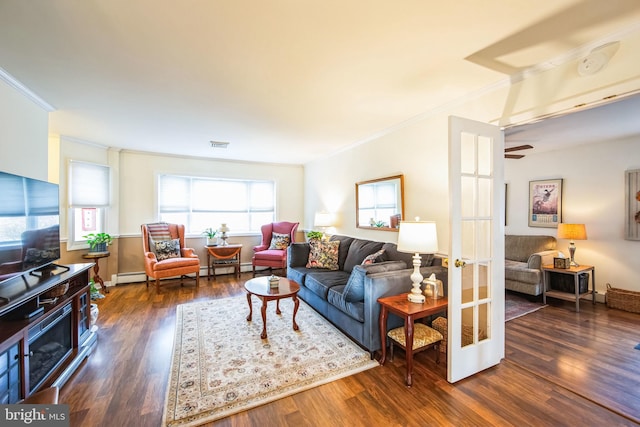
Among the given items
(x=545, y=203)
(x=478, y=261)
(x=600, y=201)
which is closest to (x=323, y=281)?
(x=478, y=261)

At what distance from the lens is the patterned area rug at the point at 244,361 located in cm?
185

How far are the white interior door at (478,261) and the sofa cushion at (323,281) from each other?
136 centimetres

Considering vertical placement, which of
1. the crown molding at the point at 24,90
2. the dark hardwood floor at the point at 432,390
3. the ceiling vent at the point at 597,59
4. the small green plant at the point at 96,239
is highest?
the crown molding at the point at 24,90

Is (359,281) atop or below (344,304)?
atop

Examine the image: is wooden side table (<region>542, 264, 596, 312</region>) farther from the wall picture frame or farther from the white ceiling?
the white ceiling

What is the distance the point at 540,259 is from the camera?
3891 mm

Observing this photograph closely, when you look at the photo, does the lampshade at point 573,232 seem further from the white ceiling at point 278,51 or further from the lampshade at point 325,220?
the lampshade at point 325,220

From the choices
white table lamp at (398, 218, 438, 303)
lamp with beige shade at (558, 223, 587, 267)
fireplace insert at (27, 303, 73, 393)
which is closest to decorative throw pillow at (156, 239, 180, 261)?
fireplace insert at (27, 303, 73, 393)

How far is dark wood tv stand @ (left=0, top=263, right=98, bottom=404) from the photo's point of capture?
1.59m

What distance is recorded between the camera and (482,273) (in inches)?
88.6

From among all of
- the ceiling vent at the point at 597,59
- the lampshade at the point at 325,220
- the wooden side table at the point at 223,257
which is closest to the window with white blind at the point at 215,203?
the wooden side table at the point at 223,257

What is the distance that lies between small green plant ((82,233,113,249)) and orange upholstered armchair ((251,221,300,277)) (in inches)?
95.2

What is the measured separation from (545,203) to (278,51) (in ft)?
16.5

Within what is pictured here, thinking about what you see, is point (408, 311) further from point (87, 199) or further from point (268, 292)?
point (87, 199)
